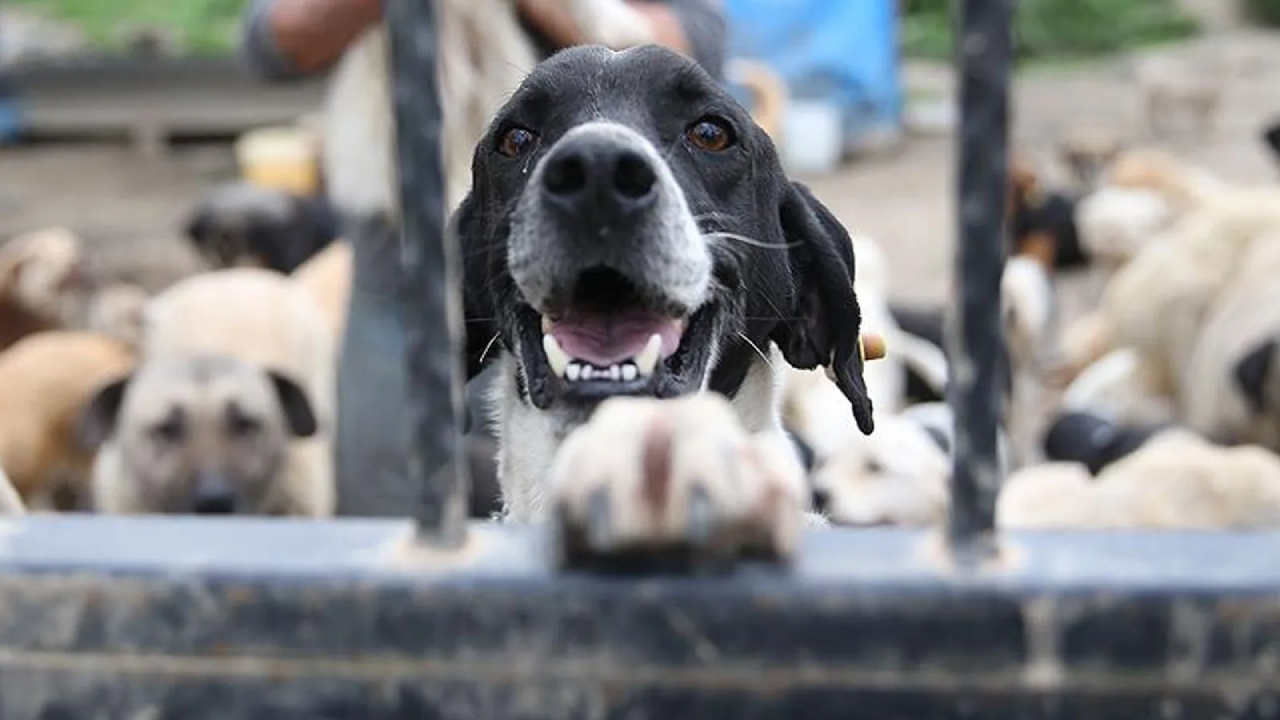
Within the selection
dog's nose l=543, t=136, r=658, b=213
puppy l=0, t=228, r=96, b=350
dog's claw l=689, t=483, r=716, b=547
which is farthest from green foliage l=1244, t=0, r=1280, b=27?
dog's claw l=689, t=483, r=716, b=547

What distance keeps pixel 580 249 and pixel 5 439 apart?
4015 millimetres

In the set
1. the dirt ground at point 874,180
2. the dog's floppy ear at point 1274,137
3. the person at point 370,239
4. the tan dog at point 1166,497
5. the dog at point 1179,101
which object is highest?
the person at point 370,239

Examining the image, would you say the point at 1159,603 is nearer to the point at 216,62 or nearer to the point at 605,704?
the point at 605,704

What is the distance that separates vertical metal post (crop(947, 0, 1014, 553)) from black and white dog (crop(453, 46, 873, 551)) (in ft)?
2.50

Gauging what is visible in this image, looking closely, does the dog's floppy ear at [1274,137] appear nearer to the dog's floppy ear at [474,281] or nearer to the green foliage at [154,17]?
the dog's floppy ear at [474,281]

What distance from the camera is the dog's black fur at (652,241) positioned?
86.9 inches

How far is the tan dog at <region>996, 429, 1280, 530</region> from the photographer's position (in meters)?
4.21

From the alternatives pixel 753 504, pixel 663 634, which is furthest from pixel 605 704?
pixel 753 504

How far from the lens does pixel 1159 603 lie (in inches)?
41.4

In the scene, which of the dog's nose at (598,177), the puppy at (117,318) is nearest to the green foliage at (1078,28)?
the puppy at (117,318)

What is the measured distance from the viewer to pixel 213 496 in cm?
518

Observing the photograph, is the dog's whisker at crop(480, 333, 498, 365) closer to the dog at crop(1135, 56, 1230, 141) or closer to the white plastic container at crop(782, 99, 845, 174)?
the white plastic container at crop(782, 99, 845, 174)

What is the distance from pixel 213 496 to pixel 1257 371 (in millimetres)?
3527

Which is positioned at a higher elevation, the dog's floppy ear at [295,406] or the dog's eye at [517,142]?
the dog's eye at [517,142]
